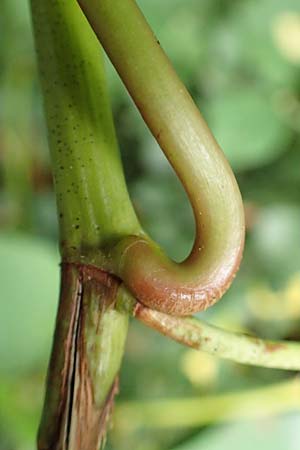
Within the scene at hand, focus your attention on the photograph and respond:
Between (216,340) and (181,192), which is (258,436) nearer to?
(181,192)

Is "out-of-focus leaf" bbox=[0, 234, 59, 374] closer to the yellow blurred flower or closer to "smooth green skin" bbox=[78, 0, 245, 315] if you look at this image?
the yellow blurred flower

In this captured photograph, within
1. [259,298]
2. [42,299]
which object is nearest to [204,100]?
[259,298]

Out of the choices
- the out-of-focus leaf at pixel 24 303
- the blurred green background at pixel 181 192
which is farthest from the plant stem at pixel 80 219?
the blurred green background at pixel 181 192

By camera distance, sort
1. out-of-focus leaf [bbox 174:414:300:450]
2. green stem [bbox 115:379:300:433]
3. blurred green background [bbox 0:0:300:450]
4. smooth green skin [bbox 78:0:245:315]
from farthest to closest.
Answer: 1. blurred green background [bbox 0:0:300:450]
2. green stem [bbox 115:379:300:433]
3. out-of-focus leaf [bbox 174:414:300:450]
4. smooth green skin [bbox 78:0:245:315]

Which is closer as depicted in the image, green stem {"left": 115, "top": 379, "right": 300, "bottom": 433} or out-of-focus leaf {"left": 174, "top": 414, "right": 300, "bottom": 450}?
out-of-focus leaf {"left": 174, "top": 414, "right": 300, "bottom": 450}

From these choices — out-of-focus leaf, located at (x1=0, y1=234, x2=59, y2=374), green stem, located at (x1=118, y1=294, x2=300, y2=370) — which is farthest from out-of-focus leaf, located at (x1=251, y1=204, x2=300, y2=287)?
green stem, located at (x1=118, y1=294, x2=300, y2=370)

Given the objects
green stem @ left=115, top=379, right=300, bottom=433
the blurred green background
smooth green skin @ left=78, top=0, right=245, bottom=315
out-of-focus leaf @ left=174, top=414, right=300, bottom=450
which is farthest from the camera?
the blurred green background

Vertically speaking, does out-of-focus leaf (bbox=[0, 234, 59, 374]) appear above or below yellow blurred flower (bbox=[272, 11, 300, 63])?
below
